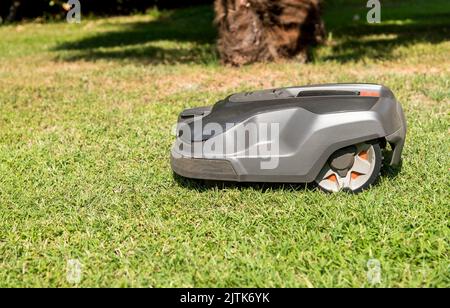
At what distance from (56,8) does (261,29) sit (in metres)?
13.9

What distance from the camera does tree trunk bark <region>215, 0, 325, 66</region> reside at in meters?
8.32

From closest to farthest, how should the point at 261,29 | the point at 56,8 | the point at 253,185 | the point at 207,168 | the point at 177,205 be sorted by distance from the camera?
the point at 207,168 < the point at 177,205 < the point at 253,185 < the point at 261,29 < the point at 56,8

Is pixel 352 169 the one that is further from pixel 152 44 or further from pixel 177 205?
pixel 152 44

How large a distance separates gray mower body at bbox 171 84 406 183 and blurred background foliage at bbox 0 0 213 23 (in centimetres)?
1754

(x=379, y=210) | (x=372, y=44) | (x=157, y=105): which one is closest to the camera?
(x=379, y=210)

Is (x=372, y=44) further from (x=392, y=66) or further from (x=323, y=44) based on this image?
(x=392, y=66)

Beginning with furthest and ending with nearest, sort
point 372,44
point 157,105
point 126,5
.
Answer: point 126,5
point 372,44
point 157,105

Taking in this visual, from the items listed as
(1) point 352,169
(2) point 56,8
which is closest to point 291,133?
(1) point 352,169

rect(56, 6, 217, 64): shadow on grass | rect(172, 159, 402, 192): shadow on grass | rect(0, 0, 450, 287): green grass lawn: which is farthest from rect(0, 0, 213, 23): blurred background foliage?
rect(172, 159, 402, 192): shadow on grass

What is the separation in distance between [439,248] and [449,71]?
17.1 ft

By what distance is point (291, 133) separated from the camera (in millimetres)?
3227

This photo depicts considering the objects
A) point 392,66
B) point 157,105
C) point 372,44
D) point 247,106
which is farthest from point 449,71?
point 247,106

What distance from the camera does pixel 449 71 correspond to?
24.2ft

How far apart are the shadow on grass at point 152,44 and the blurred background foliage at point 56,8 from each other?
3821 mm
